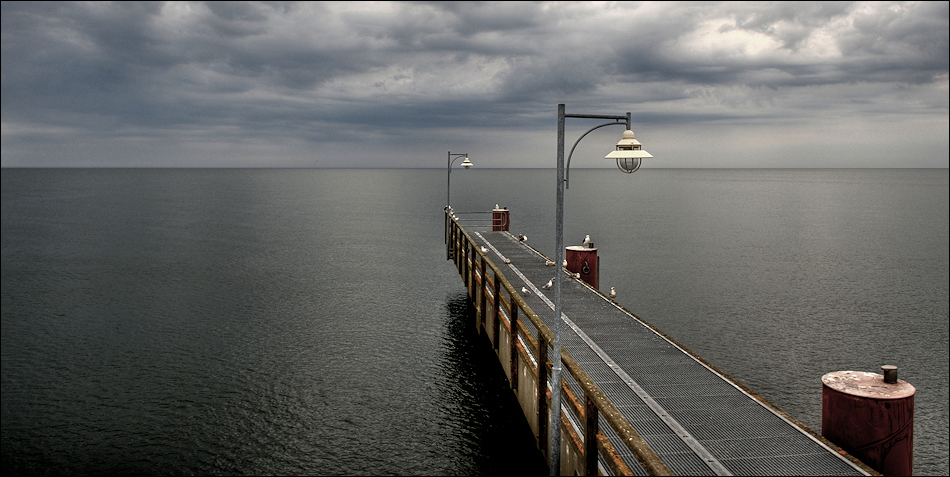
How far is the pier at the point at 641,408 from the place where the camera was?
8.38 metres

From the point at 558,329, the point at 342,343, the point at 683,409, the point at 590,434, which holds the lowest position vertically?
the point at 342,343

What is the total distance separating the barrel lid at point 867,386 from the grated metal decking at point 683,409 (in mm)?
918

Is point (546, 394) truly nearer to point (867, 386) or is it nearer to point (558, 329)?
point (558, 329)

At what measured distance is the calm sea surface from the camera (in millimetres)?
17594

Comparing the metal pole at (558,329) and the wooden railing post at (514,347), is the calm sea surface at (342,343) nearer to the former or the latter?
the wooden railing post at (514,347)

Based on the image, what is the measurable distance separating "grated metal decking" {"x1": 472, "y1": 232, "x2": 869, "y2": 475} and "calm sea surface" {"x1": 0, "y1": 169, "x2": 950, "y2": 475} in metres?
4.46

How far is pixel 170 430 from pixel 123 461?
76.6 inches

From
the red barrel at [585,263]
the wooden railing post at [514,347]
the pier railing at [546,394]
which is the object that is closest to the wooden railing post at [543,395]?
the pier railing at [546,394]

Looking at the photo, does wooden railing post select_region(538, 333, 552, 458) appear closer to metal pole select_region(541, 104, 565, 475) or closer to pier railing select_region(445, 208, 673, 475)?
pier railing select_region(445, 208, 673, 475)

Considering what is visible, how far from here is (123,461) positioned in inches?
650

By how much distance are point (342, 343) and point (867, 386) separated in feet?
72.1

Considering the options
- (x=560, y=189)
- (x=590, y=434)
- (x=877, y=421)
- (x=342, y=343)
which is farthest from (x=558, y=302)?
(x=342, y=343)

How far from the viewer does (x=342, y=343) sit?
2723cm

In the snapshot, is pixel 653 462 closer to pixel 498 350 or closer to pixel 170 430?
pixel 498 350
